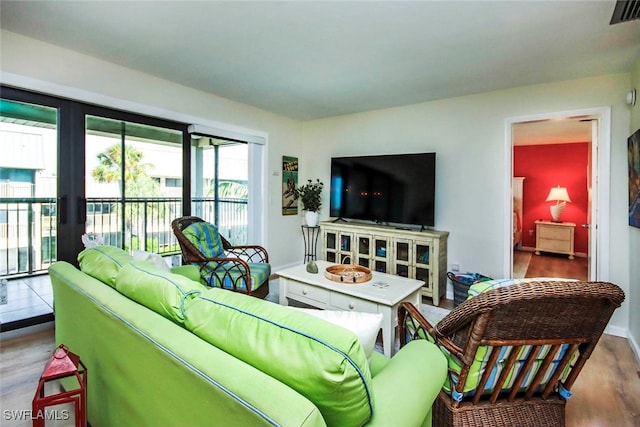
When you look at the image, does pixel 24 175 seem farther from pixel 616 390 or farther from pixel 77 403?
pixel 616 390

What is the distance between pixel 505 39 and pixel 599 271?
2.28 m

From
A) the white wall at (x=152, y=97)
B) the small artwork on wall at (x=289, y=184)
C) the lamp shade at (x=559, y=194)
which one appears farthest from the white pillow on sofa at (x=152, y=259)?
the lamp shade at (x=559, y=194)

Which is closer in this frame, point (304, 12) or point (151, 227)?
point (304, 12)

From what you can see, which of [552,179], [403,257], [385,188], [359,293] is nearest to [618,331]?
[403,257]

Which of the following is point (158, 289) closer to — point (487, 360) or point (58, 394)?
point (58, 394)

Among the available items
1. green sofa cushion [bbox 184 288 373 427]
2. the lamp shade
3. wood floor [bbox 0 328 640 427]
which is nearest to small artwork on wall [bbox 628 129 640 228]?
wood floor [bbox 0 328 640 427]

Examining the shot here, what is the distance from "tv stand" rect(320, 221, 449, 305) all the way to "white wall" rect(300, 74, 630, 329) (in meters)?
0.35

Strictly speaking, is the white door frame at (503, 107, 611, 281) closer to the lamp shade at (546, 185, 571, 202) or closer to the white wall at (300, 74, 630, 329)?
the white wall at (300, 74, 630, 329)

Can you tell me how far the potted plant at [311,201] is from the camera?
4.75 m

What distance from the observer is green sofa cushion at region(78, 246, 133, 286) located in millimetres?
1517

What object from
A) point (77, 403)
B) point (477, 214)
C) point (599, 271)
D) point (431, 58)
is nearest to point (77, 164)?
point (77, 403)

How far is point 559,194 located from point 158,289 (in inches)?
283

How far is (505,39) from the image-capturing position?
2.32m

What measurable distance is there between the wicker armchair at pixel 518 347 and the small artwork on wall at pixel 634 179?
1.79 m
